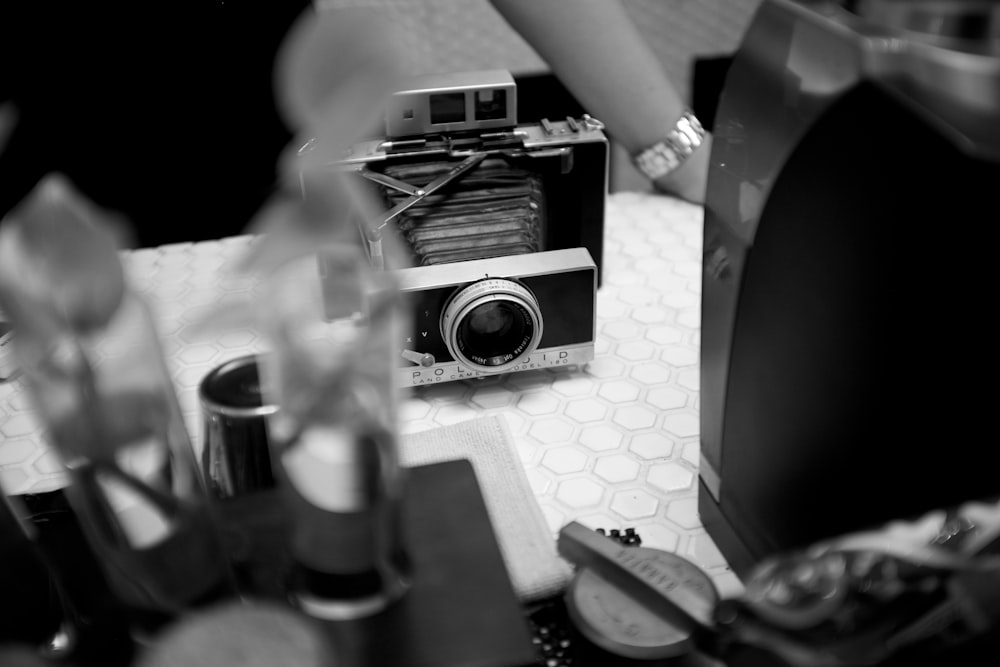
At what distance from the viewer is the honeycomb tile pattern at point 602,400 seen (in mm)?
570

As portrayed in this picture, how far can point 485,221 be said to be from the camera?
31.8 inches

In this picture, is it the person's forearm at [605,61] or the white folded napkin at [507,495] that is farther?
the person's forearm at [605,61]

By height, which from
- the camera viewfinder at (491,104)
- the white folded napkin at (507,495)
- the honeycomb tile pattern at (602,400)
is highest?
the camera viewfinder at (491,104)

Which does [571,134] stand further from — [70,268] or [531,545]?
[70,268]

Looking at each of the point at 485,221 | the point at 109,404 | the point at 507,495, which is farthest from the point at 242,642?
Result: the point at 485,221

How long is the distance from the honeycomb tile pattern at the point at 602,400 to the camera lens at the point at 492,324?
3 centimetres

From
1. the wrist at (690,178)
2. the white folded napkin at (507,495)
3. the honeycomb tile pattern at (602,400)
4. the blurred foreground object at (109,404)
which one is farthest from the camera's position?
the wrist at (690,178)

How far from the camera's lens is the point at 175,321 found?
2.65ft

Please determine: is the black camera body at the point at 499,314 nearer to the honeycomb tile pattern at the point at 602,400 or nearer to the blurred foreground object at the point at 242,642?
the honeycomb tile pattern at the point at 602,400

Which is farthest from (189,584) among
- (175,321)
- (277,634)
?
(175,321)

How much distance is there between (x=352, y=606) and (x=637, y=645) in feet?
0.41

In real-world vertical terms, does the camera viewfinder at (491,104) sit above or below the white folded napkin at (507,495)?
above

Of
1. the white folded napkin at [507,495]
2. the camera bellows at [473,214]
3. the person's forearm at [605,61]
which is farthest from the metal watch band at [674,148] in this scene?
the white folded napkin at [507,495]

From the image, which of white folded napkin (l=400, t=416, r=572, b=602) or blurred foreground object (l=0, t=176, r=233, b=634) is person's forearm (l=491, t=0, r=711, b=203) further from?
blurred foreground object (l=0, t=176, r=233, b=634)
